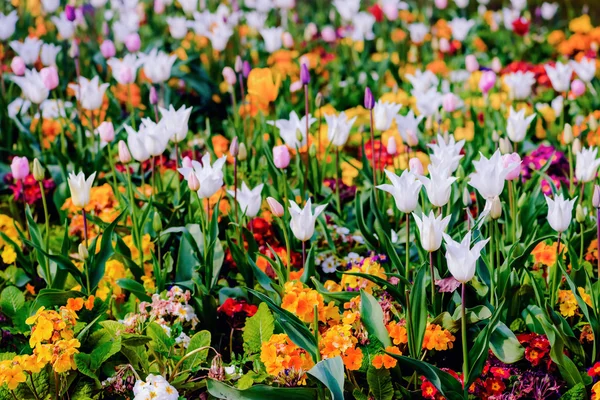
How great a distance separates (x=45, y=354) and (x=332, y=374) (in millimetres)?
692

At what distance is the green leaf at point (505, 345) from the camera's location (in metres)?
2.06

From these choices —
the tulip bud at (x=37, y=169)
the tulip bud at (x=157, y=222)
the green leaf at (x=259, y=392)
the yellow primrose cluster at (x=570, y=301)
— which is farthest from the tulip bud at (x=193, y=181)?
the yellow primrose cluster at (x=570, y=301)

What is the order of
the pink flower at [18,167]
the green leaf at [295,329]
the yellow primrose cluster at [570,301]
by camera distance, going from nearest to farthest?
the green leaf at [295,329]
the yellow primrose cluster at [570,301]
the pink flower at [18,167]

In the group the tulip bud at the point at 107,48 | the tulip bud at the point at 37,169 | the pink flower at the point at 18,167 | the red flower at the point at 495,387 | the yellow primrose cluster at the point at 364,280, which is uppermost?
the tulip bud at the point at 107,48

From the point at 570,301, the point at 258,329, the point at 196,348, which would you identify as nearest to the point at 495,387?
the point at 570,301

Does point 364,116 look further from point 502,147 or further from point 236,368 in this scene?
point 236,368

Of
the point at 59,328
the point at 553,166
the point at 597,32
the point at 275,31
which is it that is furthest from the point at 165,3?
the point at 59,328

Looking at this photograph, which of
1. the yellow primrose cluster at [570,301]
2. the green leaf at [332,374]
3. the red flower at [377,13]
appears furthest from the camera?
the red flower at [377,13]

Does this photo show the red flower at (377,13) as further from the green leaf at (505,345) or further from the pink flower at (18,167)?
the green leaf at (505,345)

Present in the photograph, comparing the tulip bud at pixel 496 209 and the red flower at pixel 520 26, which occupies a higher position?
the tulip bud at pixel 496 209

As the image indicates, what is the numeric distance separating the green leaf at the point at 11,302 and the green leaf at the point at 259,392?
0.75 m

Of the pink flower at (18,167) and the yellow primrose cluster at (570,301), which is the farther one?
the pink flower at (18,167)

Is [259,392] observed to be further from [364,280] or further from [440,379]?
[364,280]

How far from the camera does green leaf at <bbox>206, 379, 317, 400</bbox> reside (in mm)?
1915
